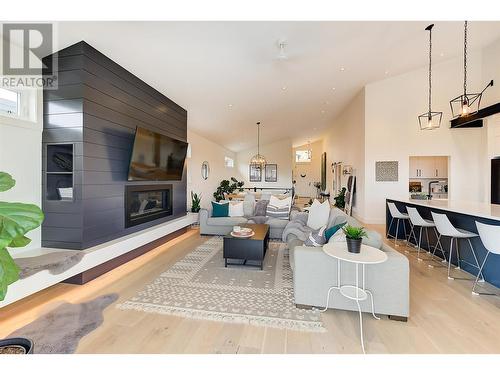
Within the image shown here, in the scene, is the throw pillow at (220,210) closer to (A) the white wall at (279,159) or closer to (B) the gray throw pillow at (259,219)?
(B) the gray throw pillow at (259,219)

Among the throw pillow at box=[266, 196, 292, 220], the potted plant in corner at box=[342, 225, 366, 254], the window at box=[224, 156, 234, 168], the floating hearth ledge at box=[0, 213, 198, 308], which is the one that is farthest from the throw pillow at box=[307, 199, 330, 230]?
the window at box=[224, 156, 234, 168]

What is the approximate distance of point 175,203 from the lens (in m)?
5.38

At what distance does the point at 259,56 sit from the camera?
3703mm

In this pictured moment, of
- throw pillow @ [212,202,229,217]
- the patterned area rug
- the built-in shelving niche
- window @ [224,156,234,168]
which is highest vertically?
window @ [224,156,234,168]

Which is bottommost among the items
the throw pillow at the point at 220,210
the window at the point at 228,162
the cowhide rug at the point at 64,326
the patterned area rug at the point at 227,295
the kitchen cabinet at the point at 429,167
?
the cowhide rug at the point at 64,326

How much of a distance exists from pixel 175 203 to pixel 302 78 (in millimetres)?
3984

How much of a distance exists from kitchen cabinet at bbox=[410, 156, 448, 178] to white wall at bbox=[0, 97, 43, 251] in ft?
30.5

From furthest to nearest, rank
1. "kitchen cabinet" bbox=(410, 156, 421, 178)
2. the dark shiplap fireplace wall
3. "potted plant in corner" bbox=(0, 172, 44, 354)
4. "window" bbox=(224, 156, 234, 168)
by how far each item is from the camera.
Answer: "window" bbox=(224, 156, 234, 168) < "kitchen cabinet" bbox=(410, 156, 421, 178) < the dark shiplap fireplace wall < "potted plant in corner" bbox=(0, 172, 44, 354)

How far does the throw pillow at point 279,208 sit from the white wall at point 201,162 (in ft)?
9.06

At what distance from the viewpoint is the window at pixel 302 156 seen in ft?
51.9

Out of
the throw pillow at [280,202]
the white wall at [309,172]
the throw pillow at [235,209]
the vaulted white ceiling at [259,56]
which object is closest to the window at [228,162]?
the vaulted white ceiling at [259,56]

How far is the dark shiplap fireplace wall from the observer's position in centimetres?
299

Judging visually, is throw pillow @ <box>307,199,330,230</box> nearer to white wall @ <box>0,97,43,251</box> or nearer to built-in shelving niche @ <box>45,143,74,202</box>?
built-in shelving niche @ <box>45,143,74,202</box>
